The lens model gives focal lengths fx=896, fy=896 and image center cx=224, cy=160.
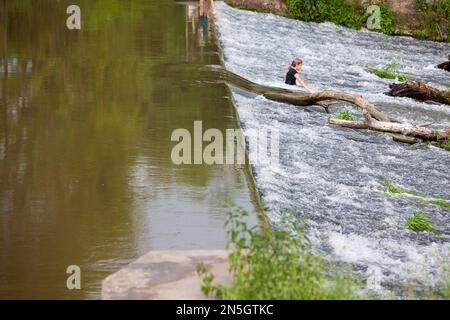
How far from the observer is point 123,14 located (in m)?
28.1

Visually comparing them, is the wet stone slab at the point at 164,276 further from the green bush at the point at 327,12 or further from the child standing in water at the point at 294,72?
the green bush at the point at 327,12

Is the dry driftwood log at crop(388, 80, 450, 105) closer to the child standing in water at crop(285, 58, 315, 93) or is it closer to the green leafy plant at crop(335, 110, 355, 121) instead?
the child standing in water at crop(285, 58, 315, 93)

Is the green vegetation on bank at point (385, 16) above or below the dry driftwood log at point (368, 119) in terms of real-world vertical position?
above

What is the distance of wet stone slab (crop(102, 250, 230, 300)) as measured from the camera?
7.92 meters

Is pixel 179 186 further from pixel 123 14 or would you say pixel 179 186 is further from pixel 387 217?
pixel 123 14

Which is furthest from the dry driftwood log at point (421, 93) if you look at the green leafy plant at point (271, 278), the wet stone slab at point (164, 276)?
the green leafy plant at point (271, 278)

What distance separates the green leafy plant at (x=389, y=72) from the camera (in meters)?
23.6

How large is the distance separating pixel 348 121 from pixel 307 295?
31.9ft

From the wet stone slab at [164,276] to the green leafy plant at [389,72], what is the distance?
1542 cm

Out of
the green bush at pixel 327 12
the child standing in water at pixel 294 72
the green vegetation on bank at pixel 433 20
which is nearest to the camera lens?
the child standing in water at pixel 294 72

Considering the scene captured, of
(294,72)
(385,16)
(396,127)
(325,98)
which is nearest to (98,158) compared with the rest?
(325,98)

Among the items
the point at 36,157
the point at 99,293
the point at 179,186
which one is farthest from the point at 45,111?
the point at 99,293

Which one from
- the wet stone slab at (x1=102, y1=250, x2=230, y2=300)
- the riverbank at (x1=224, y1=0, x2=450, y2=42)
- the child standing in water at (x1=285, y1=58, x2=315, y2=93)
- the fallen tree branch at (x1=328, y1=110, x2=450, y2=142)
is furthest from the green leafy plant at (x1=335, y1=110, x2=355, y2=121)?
the riverbank at (x1=224, y1=0, x2=450, y2=42)

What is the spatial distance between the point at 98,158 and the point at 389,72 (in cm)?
1282
